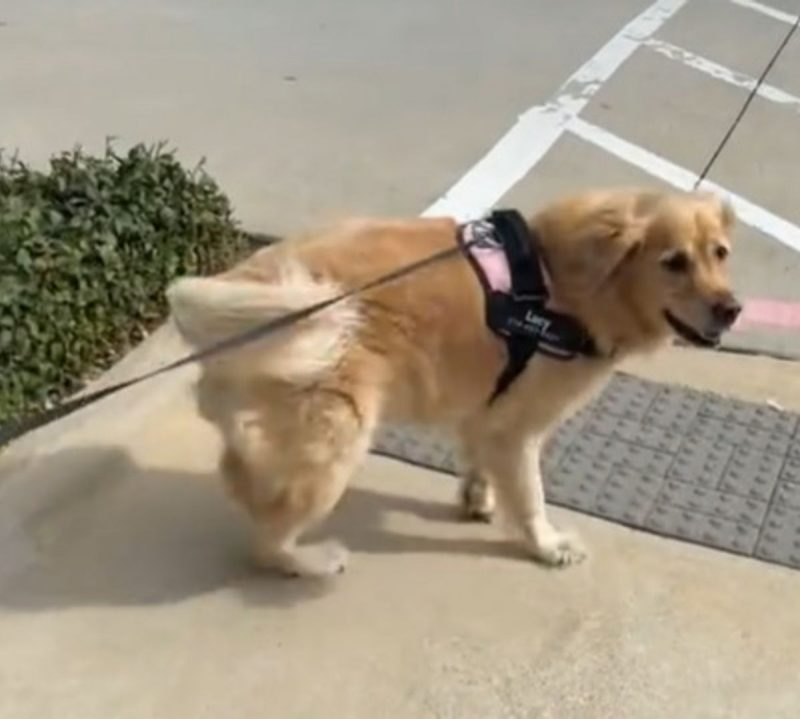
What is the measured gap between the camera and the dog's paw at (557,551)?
388cm

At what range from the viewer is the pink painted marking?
513 cm

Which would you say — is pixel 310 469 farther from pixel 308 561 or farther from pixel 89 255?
pixel 89 255

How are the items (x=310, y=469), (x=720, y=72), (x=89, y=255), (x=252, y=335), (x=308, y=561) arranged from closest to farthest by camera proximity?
(x=252, y=335) < (x=310, y=469) < (x=308, y=561) < (x=89, y=255) < (x=720, y=72)

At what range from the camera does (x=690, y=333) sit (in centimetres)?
367

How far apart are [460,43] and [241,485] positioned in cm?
463

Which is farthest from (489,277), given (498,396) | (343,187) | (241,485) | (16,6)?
(16,6)

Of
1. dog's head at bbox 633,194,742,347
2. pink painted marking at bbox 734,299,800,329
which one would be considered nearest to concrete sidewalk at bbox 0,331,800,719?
dog's head at bbox 633,194,742,347

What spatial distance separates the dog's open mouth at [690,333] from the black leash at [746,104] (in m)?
2.54

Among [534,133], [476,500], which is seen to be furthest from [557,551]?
[534,133]

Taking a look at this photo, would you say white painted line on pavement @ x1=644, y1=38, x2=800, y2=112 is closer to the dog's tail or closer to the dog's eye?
the dog's eye


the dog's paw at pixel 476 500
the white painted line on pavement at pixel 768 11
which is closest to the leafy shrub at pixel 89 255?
the dog's paw at pixel 476 500

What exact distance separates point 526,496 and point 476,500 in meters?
0.27

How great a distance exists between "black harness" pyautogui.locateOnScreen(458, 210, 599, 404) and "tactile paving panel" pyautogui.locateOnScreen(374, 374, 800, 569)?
23.1 inches

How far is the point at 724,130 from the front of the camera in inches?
268
